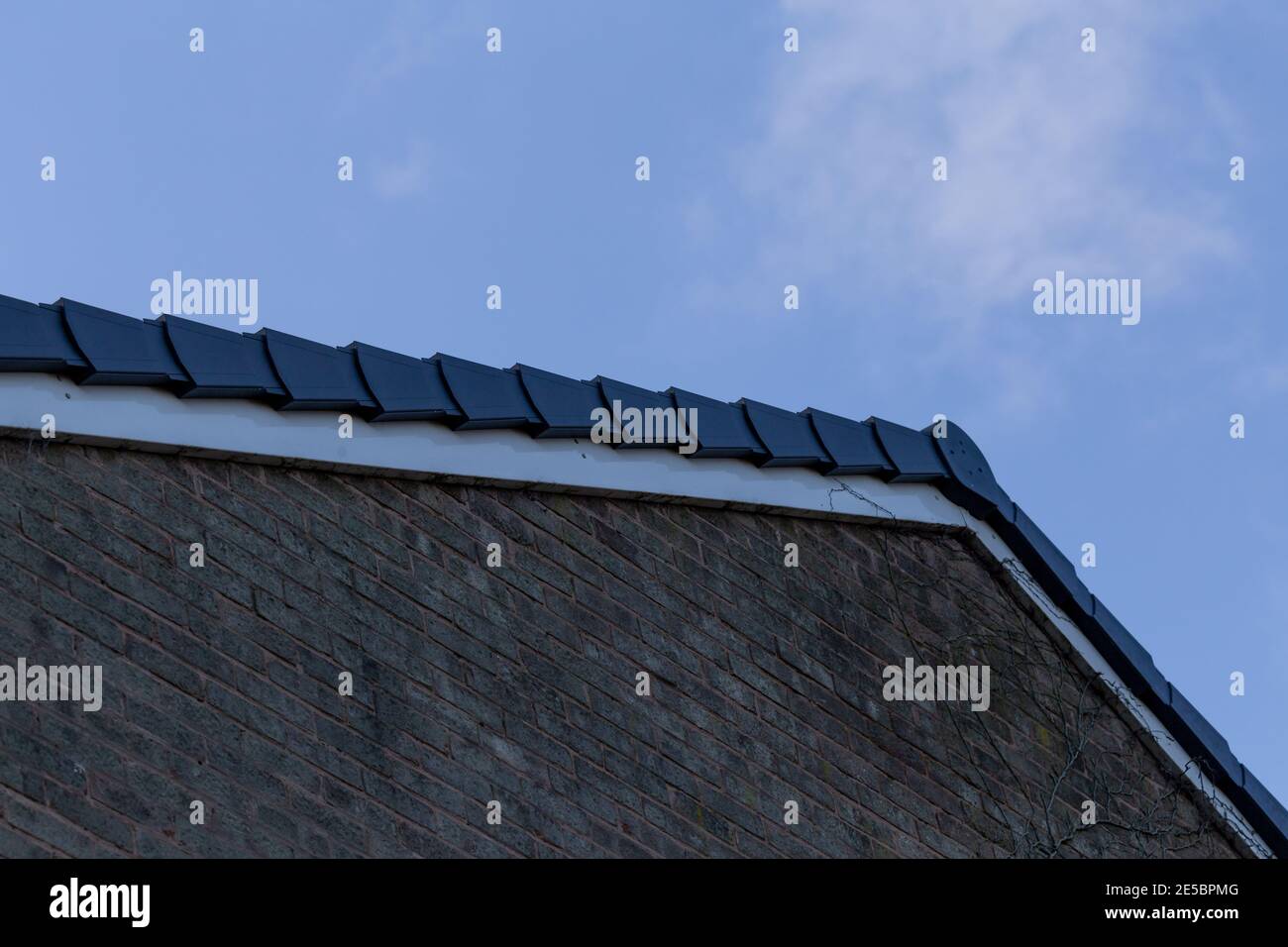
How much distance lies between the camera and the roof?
640 cm

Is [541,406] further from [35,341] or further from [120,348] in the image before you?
[35,341]

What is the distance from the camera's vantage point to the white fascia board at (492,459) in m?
6.37

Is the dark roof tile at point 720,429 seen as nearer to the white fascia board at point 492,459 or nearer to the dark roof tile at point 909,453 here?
the white fascia board at point 492,459

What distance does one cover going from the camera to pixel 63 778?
568 centimetres

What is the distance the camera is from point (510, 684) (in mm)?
7273

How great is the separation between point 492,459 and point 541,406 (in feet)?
1.12

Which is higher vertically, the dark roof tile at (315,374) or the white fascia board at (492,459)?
the dark roof tile at (315,374)

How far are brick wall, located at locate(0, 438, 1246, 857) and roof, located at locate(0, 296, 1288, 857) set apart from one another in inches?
10.2

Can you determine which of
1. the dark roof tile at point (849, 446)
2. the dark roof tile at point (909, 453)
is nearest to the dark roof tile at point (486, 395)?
the dark roof tile at point (849, 446)

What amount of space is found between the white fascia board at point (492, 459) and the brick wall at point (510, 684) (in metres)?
0.09
